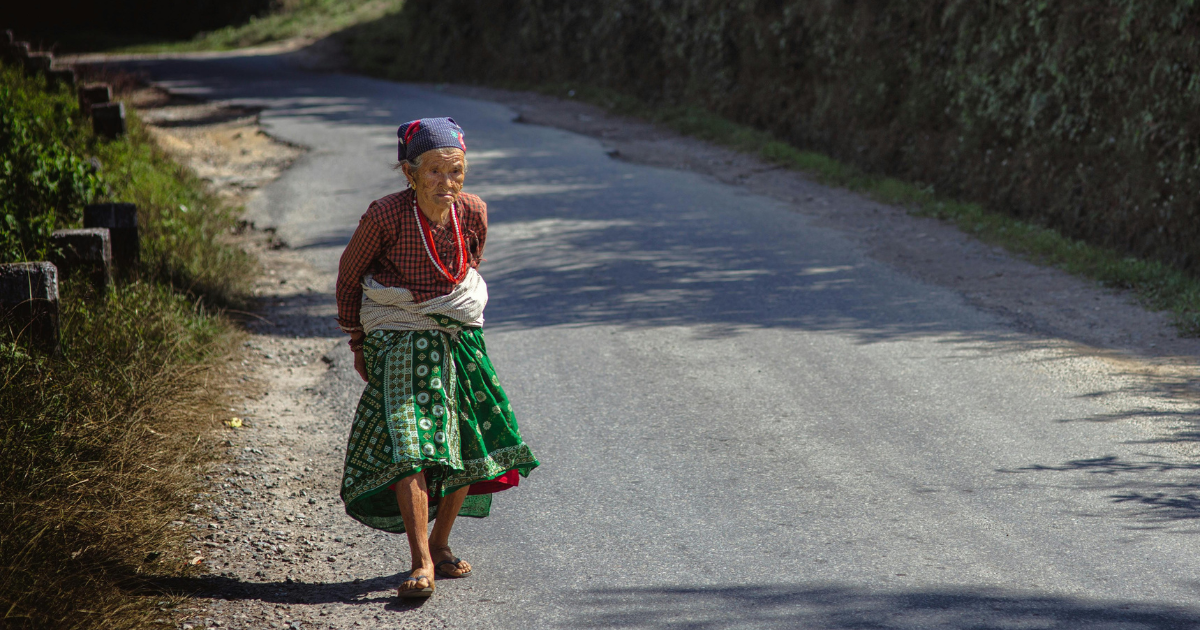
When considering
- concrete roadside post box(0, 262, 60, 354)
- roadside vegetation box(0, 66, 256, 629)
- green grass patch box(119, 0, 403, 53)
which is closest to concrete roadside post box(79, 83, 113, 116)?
roadside vegetation box(0, 66, 256, 629)

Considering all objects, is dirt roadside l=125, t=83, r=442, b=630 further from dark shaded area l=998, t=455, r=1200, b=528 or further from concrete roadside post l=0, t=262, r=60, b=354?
dark shaded area l=998, t=455, r=1200, b=528

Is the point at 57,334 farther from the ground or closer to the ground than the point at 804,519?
farther from the ground

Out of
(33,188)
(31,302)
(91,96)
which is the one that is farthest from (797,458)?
(91,96)

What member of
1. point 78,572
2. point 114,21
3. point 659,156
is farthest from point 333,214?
point 114,21

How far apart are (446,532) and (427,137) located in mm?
1475

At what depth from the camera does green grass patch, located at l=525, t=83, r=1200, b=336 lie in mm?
7668

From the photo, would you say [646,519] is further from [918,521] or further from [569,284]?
[569,284]

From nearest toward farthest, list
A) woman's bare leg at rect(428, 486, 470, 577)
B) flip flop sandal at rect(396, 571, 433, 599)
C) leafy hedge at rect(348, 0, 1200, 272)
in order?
Result: flip flop sandal at rect(396, 571, 433, 599)
woman's bare leg at rect(428, 486, 470, 577)
leafy hedge at rect(348, 0, 1200, 272)

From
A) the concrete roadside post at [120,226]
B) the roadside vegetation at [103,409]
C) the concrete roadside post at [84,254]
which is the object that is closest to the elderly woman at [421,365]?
the roadside vegetation at [103,409]

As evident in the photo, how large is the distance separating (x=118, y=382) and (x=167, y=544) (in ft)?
4.70

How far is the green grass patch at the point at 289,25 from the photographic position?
38031mm

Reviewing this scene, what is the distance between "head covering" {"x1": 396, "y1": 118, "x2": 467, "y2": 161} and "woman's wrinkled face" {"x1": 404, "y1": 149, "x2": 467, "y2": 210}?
23 mm

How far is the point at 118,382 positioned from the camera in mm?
5062

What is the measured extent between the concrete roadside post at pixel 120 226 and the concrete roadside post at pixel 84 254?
66 cm
